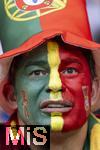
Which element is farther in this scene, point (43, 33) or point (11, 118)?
point (11, 118)

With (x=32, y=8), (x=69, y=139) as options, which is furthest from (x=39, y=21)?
(x=69, y=139)

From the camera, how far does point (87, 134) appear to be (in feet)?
6.35

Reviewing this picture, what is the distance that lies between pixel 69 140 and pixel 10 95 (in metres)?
0.28

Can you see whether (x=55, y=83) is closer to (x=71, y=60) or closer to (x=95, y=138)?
(x=71, y=60)

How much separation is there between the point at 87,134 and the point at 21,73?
36 cm

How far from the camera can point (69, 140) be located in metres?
1.88

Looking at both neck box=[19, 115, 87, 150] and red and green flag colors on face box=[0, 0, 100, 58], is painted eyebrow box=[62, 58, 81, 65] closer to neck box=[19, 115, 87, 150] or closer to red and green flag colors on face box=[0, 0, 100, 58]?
red and green flag colors on face box=[0, 0, 100, 58]

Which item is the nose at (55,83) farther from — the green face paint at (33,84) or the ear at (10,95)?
the ear at (10,95)

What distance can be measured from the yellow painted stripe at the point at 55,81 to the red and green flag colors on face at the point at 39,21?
6 centimetres

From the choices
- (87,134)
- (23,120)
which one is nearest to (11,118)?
(23,120)

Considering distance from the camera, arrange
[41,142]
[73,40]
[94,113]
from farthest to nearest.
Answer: [94,113]
[41,142]
[73,40]

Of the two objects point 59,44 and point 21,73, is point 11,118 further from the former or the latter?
point 59,44

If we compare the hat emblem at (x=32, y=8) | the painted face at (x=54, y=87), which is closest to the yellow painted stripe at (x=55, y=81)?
the painted face at (x=54, y=87)

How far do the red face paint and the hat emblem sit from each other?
16 cm
